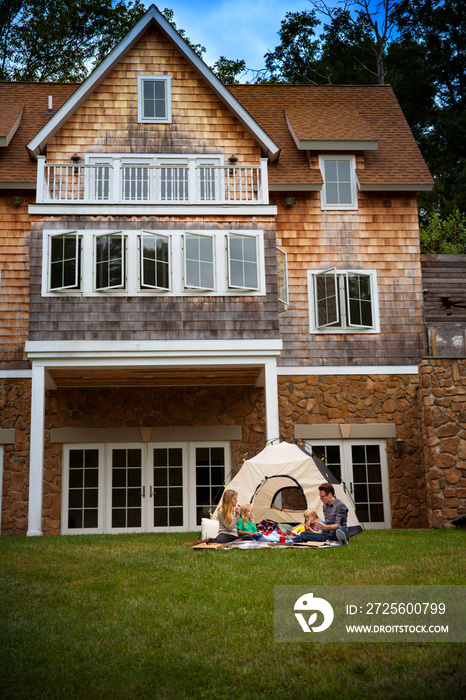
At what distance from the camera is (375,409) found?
15.7 metres

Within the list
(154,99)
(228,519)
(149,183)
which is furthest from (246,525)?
(154,99)

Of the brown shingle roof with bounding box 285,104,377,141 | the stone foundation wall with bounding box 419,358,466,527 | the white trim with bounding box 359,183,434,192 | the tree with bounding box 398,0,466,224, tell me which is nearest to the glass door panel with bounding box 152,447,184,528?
the stone foundation wall with bounding box 419,358,466,527

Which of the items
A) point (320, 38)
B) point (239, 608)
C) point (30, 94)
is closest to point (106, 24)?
point (320, 38)

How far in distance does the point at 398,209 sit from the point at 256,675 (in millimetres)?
13435

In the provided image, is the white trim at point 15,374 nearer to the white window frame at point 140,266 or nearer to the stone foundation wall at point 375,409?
the white window frame at point 140,266

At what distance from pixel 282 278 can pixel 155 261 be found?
2.99 meters

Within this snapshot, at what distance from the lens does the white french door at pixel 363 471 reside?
1550 cm

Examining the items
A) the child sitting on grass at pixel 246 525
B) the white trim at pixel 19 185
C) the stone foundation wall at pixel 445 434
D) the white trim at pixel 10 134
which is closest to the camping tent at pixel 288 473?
the stone foundation wall at pixel 445 434

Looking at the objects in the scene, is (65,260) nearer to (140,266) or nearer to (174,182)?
(140,266)

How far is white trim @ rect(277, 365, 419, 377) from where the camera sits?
15.7 meters

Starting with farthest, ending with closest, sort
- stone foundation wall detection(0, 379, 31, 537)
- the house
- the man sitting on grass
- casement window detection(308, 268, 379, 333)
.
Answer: casement window detection(308, 268, 379, 333) → stone foundation wall detection(0, 379, 31, 537) → the house → the man sitting on grass

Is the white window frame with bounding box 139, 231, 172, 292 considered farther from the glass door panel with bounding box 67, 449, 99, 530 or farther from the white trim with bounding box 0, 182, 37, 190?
the glass door panel with bounding box 67, 449, 99, 530

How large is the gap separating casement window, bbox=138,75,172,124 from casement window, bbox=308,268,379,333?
4.64 meters

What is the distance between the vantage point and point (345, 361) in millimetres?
15836
